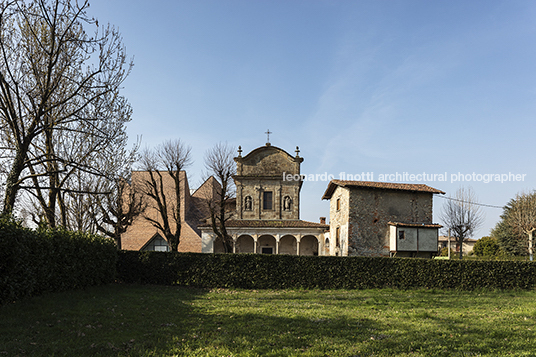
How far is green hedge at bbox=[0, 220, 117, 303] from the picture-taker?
9.08m

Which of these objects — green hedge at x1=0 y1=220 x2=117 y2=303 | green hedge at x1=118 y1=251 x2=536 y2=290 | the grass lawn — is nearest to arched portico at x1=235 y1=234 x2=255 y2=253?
green hedge at x1=118 y1=251 x2=536 y2=290

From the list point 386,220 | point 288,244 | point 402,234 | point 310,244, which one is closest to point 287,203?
point 288,244

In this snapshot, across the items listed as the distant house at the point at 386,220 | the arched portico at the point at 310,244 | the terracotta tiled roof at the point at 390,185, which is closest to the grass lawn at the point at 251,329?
the distant house at the point at 386,220

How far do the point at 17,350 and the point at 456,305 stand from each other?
12.3m

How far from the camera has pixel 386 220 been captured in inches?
1035

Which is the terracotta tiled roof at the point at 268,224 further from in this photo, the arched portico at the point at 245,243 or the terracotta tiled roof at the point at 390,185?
the terracotta tiled roof at the point at 390,185

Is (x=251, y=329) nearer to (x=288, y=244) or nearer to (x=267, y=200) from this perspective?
(x=288, y=244)

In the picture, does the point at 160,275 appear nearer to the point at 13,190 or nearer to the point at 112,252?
the point at 112,252

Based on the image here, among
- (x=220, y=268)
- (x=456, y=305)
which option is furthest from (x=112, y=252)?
(x=456, y=305)

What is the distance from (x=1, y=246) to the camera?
29.2 feet

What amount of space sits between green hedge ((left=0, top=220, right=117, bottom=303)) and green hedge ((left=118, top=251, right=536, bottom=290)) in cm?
266

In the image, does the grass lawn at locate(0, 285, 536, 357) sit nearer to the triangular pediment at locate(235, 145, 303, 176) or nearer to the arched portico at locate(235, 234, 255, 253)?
the arched portico at locate(235, 234, 255, 253)

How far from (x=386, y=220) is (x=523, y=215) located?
19072mm

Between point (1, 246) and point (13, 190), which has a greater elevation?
point (13, 190)
